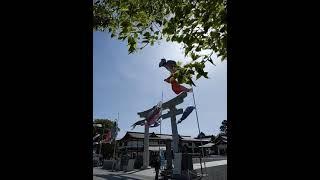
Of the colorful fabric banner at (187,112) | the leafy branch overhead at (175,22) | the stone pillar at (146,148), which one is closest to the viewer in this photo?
the leafy branch overhead at (175,22)

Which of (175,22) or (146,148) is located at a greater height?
(175,22)

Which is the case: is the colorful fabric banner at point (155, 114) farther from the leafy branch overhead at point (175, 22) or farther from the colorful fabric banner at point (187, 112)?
the leafy branch overhead at point (175, 22)

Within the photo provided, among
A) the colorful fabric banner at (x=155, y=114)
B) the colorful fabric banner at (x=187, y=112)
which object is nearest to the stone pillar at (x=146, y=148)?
the colorful fabric banner at (x=155, y=114)

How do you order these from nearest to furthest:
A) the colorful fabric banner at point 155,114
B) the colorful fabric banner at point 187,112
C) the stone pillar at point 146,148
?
1. the colorful fabric banner at point 187,112
2. the colorful fabric banner at point 155,114
3. the stone pillar at point 146,148

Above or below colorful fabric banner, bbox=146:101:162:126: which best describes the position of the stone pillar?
below

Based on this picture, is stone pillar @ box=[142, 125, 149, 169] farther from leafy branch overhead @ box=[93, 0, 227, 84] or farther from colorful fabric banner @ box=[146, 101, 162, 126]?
leafy branch overhead @ box=[93, 0, 227, 84]

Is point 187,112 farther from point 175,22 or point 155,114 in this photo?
point 175,22

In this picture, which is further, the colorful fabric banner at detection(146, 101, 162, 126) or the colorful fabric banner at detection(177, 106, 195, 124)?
the colorful fabric banner at detection(146, 101, 162, 126)

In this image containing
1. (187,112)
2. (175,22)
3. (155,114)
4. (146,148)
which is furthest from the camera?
(146,148)

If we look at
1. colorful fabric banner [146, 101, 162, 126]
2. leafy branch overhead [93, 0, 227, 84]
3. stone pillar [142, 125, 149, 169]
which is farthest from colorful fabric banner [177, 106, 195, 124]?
leafy branch overhead [93, 0, 227, 84]

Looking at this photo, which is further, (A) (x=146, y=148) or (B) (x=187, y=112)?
(A) (x=146, y=148)

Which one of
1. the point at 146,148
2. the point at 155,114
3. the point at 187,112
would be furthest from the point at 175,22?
the point at 146,148
